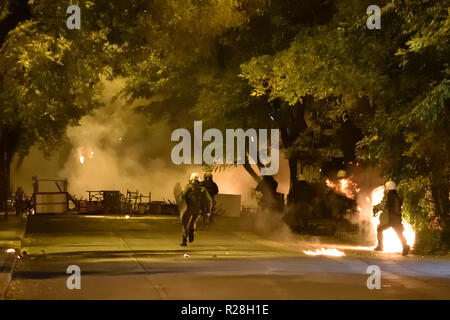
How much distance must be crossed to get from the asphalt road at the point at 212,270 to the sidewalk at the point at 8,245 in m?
0.19

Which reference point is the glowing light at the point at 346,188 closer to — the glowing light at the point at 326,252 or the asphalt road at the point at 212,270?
the asphalt road at the point at 212,270

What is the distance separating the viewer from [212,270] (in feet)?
51.3

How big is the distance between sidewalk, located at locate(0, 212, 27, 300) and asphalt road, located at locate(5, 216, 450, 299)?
0.19m

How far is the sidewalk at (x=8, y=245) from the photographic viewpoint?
1436 centimetres

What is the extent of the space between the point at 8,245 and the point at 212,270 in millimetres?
8579

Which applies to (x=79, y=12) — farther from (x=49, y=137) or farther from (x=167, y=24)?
(x=49, y=137)

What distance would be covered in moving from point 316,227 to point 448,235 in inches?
361
